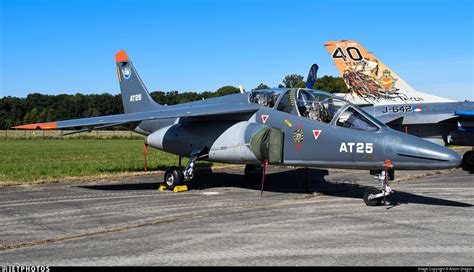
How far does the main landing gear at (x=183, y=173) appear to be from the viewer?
40.9 feet

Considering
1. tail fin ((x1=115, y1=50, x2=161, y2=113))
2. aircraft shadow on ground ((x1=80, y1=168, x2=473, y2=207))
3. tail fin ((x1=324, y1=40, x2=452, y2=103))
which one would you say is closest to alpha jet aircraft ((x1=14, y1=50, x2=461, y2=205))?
aircraft shadow on ground ((x1=80, y1=168, x2=473, y2=207))

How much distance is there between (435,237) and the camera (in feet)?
22.7

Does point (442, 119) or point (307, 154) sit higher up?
point (442, 119)

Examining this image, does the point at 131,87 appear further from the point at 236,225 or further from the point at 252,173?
the point at 236,225

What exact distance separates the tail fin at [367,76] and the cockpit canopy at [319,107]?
12.6 m

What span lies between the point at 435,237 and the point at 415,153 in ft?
7.91

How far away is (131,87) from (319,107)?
8.46m

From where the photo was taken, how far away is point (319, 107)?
10.9m

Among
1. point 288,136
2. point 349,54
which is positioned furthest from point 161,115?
point 349,54

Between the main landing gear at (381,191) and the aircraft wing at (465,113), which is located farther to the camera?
the aircraft wing at (465,113)

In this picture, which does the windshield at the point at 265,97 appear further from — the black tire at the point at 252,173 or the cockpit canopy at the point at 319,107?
the black tire at the point at 252,173

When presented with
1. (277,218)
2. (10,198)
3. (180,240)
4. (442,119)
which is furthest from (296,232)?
(442,119)

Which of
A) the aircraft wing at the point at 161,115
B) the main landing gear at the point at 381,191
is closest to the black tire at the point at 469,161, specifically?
the main landing gear at the point at 381,191

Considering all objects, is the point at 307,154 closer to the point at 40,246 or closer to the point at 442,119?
the point at 40,246
